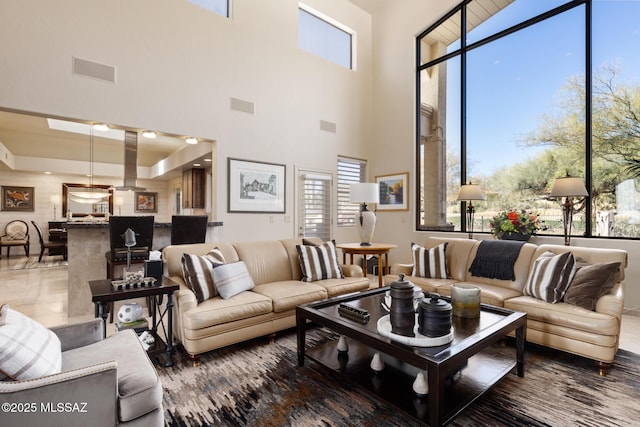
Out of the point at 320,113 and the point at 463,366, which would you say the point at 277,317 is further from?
the point at 320,113

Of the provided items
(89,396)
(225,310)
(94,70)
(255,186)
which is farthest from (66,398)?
(255,186)

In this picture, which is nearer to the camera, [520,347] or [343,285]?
[520,347]

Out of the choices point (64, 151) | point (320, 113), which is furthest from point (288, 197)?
point (64, 151)

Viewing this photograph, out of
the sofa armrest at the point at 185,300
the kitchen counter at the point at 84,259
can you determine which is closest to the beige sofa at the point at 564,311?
the sofa armrest at the point at 185,300

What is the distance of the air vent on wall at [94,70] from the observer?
12.1 ft

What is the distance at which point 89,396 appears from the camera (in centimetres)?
128

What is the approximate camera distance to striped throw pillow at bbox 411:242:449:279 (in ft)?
12.2

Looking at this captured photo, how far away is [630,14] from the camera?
3.88m

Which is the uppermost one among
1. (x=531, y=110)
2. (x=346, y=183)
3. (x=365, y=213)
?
(x=531, y=110)

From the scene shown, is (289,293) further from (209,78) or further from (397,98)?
(397,98)

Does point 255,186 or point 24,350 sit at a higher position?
point 255,186

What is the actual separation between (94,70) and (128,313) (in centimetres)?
296

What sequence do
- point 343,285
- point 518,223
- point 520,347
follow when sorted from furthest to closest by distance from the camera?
1. point 518,223
2. point 343,285
3. point 520,347

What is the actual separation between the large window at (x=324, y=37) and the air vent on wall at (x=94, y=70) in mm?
3173
